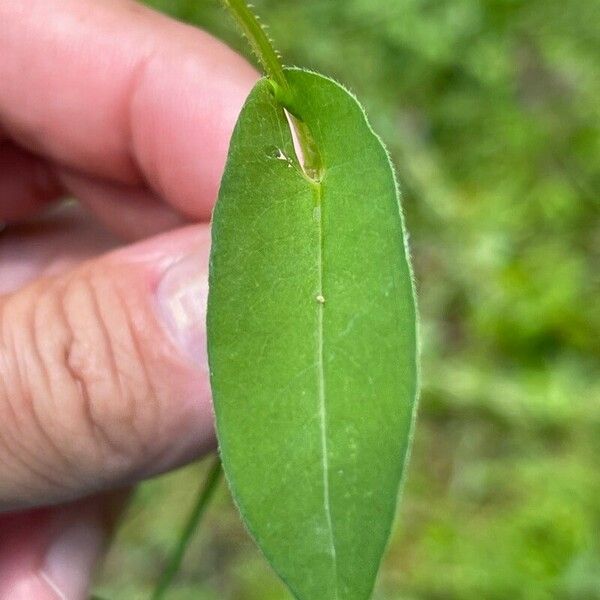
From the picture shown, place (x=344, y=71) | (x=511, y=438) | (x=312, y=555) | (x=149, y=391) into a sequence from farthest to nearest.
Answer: (x=344, y=71)
(x=511, y=438)
(x=149, y=391)
(x=312, y=555)

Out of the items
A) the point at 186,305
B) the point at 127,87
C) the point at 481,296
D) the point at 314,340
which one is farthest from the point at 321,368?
the point at 481,296

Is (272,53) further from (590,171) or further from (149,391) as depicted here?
(590,171)

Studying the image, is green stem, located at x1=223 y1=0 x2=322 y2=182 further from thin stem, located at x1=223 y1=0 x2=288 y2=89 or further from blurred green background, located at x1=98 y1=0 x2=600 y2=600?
blurred green background, located at x1=98 y1=0 x2=600 y2=600

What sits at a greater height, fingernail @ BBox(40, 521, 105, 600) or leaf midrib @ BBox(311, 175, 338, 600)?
leaf midrib @ BBox(311, 175, 338, 600)

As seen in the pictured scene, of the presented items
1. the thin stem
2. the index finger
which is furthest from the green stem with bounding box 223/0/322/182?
the index finger

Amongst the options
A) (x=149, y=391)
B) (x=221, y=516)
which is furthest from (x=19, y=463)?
(x=221, y=516)

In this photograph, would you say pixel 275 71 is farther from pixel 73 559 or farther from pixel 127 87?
pixel 73 559

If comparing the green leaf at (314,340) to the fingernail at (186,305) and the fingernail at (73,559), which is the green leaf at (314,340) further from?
the fingernail at (73,559)
